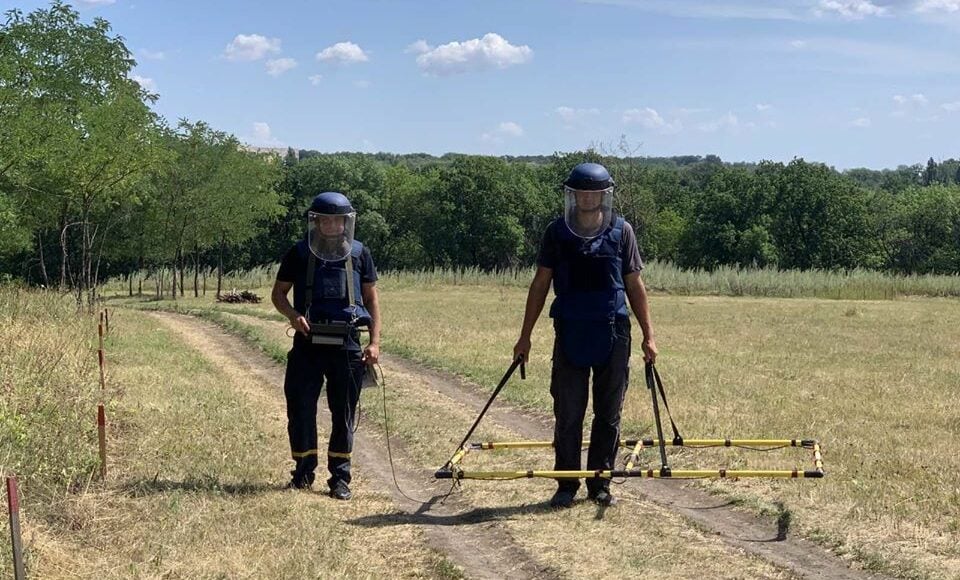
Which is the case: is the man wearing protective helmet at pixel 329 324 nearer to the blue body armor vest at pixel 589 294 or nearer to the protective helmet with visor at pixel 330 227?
the protective helmet with visor at pixel 330 227

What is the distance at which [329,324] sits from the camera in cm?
697

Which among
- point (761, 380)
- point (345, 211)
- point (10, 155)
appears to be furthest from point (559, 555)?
point (10, 155)

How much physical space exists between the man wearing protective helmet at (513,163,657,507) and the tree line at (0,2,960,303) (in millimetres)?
19825

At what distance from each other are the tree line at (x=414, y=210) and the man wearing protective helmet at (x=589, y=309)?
19.8 metres

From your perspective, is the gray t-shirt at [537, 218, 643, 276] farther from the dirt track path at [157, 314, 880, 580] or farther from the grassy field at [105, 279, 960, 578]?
the grassy field at [105, 279, 960, 578]

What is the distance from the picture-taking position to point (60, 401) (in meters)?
8.20

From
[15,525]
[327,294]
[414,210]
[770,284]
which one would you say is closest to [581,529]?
[327,294]

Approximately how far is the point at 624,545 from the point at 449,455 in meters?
3.15

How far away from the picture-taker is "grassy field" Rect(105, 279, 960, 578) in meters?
6.49

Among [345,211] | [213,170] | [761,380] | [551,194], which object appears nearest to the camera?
[345,211]

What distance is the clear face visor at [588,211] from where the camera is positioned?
6.64 metres

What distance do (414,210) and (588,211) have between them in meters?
82.2

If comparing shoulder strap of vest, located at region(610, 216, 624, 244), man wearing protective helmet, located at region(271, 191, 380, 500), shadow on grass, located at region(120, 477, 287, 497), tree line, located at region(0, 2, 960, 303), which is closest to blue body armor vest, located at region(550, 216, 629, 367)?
shoulder strap of vest, located at region(610, 216, 624, 244)

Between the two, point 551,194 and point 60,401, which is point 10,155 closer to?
point 60,401
